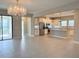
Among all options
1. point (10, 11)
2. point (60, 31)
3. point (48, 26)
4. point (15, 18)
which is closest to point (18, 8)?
point (10, 11)

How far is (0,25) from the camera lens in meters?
10.5

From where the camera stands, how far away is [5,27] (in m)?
11.1

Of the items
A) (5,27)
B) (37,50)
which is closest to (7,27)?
(5,27)

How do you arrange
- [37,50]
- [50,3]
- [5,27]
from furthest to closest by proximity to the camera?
[5,27] < [50,3] < [37,50]

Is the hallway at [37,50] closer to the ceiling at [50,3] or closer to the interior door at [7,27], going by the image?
the ceiling at [50,3]

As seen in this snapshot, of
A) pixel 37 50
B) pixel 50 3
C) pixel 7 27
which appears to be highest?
pixel 50 3

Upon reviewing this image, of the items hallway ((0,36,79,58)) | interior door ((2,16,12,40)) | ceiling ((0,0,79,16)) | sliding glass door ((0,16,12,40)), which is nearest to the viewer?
hallway ((0,36,79,58))

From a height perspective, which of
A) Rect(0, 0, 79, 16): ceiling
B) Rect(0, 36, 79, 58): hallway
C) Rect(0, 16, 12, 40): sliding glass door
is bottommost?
Rect(0, 36, 79, 58): hallway

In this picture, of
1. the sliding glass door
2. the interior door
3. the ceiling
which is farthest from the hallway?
the interior door

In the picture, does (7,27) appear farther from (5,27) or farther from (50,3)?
(50,3)

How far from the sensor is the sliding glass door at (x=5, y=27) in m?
10.6

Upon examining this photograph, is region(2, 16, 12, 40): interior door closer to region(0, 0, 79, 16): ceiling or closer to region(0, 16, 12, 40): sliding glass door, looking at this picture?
region(0, 16, 12, 40): sliding glass door

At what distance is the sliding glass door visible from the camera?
416 inches

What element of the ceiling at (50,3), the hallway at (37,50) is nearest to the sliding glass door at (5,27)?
the ceiling at (50,3)
